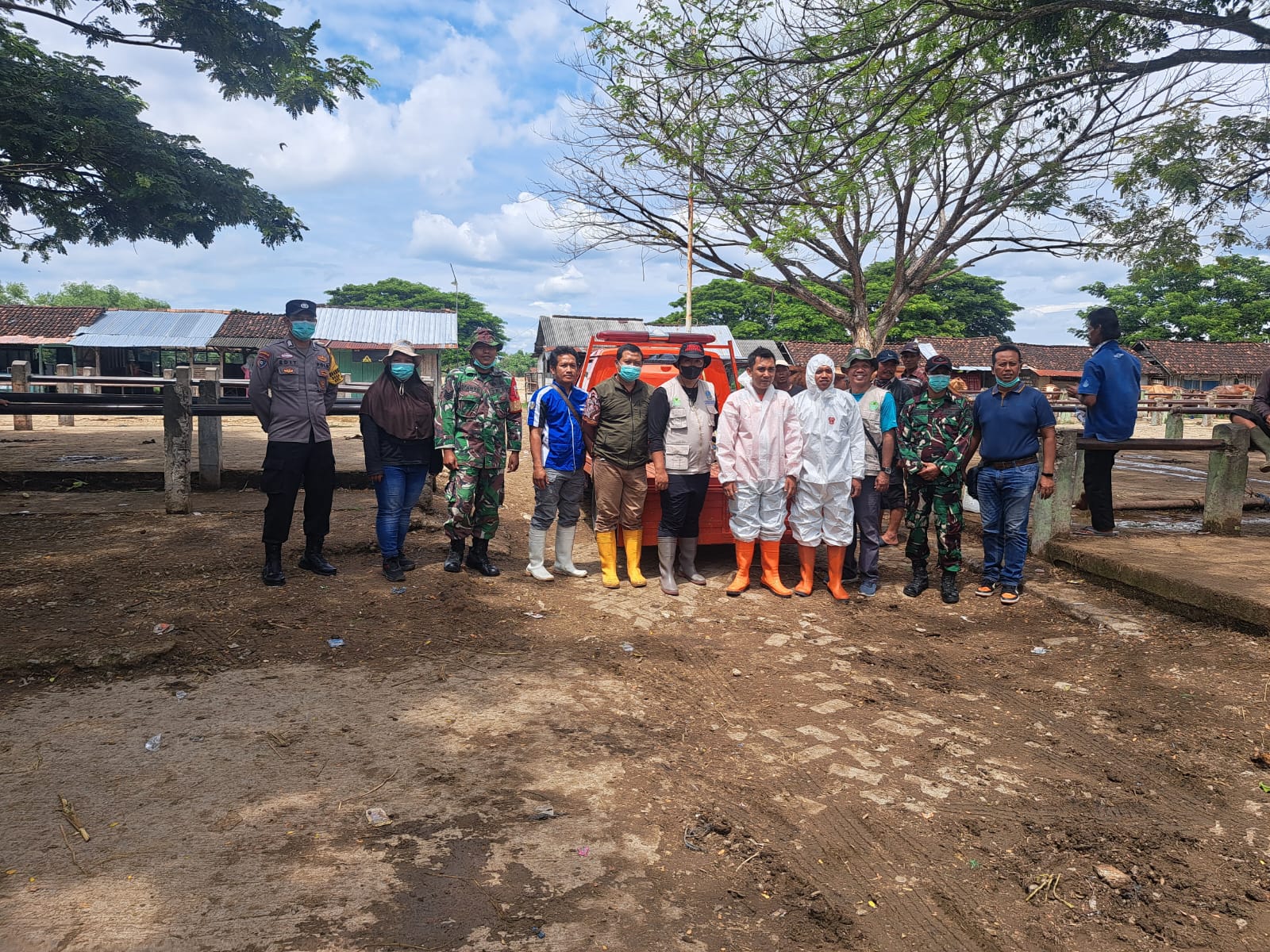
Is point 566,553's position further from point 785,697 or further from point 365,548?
point 785,697

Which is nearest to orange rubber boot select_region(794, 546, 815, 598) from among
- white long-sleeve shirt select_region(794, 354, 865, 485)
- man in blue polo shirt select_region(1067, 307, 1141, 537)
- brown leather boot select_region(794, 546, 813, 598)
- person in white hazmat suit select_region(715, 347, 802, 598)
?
brown leather boot select_region(794, 546, 813, 598)

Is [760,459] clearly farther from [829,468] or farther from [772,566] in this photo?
[772,566]

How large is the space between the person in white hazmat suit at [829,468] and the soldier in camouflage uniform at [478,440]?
219 cm

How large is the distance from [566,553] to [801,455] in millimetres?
2020

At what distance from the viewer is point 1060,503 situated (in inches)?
253

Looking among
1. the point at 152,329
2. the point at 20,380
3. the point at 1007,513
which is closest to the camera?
the point at 1007,513

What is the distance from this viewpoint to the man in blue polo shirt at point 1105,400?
245 inches

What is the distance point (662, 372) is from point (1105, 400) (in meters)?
3.64

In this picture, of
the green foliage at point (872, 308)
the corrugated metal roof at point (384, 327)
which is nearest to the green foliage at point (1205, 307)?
the green foliage at point (872, 308)

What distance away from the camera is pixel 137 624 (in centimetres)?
469

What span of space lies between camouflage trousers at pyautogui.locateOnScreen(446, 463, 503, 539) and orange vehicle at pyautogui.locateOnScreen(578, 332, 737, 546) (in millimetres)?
876

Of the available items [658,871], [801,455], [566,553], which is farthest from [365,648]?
[801,455]

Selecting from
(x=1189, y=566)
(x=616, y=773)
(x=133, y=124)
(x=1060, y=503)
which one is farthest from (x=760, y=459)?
(x=133, y=124)

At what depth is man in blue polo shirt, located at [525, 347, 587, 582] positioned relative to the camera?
608cm
